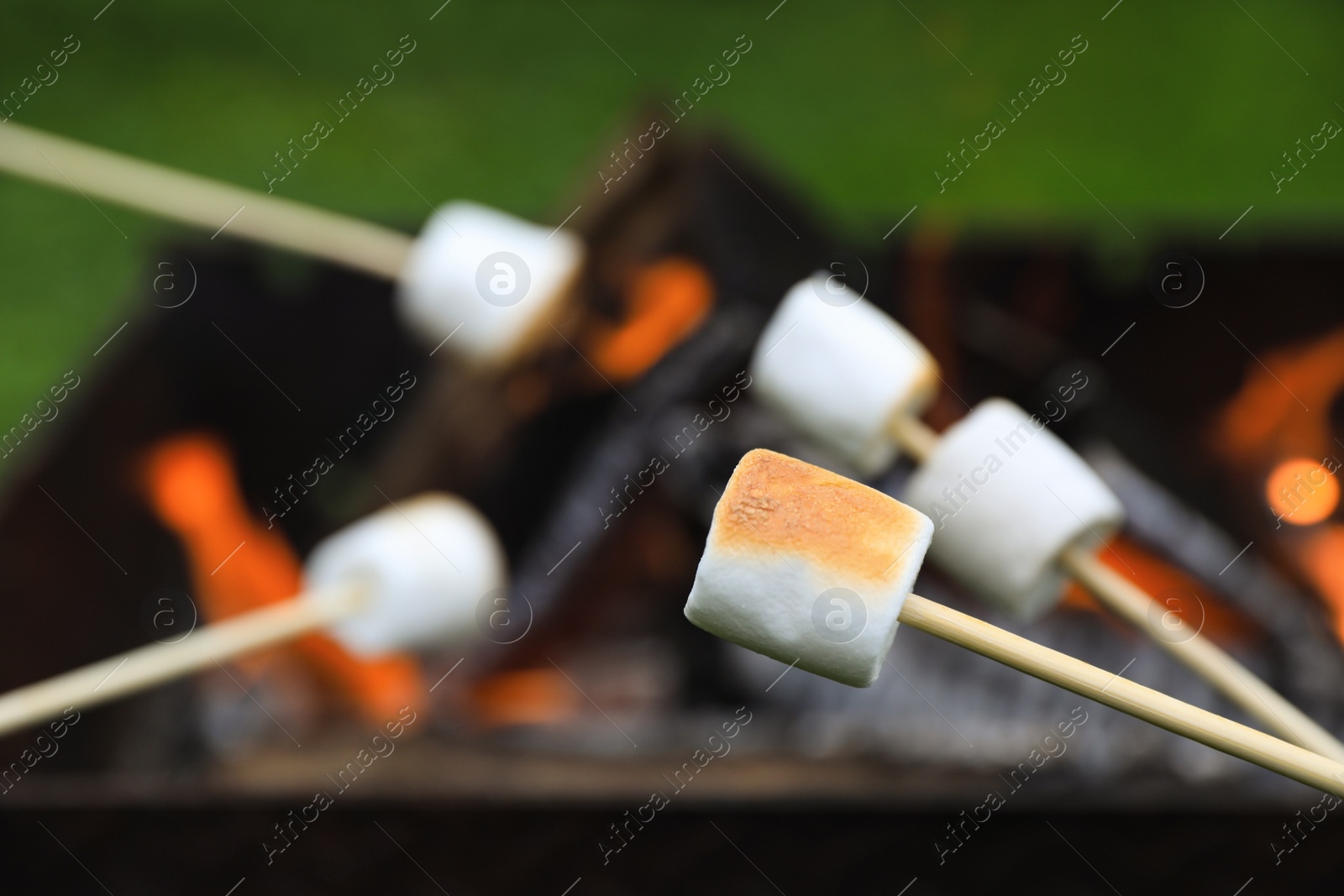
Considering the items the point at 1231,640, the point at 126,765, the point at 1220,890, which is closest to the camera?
the point at 1220,890

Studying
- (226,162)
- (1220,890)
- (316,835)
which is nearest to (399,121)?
(226,162)

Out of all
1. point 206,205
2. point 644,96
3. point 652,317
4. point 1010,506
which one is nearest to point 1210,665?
point 1010,506

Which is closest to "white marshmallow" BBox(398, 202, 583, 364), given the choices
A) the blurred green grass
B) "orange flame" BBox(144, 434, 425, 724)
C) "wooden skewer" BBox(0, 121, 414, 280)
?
"wooden skewer" BBox(0, 121, 414, 280)

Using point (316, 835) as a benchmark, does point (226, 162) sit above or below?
above

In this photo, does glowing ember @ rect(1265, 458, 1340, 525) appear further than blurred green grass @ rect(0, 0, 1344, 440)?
No

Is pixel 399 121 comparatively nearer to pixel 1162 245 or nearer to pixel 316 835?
pixel 1162 245

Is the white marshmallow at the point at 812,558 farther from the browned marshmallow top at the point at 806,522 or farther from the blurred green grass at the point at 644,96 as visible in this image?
the blurred green grass at the point at 644,96

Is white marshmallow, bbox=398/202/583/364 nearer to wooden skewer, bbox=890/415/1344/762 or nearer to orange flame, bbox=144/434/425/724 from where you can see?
orange flame, bbox=144/434/425/724
